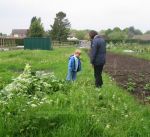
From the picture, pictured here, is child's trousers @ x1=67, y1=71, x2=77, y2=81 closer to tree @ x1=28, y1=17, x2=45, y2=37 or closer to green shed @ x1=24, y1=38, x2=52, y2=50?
green shed @ x1=24, y1=38, x2=52, y2=50

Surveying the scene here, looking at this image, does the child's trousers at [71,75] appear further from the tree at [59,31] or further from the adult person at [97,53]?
the tree at [59,31]

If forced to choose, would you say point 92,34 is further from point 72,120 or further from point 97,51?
point 72,120

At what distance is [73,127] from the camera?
7.32 metres

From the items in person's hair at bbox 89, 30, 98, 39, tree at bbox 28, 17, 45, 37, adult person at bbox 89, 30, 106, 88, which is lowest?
tree at bbox 28, 17, 45, 37

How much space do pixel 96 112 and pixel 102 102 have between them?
115 cm

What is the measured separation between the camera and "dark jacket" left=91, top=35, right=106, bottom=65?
13.3 metres

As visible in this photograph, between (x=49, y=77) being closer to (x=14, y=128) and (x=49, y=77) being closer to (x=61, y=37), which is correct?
(x=14, y=128)

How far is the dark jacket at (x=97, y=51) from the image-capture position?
13336mm

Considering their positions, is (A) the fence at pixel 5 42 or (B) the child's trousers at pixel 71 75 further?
(A) the fence at pixel 5 42

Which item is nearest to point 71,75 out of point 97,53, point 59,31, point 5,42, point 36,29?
point 97,53

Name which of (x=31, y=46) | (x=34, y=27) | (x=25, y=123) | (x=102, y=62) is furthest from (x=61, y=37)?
(x=25, y=123)

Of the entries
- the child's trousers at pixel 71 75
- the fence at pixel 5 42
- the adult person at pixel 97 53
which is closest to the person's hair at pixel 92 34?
the adult person at pixel 97 53

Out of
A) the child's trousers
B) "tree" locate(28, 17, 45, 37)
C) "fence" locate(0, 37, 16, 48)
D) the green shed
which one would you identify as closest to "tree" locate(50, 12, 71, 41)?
"tree" locate(28, 17, 45, 37)

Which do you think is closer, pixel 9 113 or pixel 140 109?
pixel 9 113
